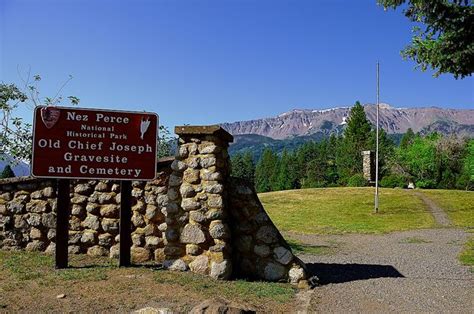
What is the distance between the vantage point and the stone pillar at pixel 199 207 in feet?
23.3

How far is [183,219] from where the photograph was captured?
24.0 feet

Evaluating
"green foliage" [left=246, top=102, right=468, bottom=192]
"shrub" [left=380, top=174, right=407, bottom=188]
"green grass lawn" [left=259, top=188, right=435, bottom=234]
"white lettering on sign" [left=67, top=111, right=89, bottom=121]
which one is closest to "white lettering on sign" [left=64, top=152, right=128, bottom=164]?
"white lettering on sign" [left=67, top=111, right=89, bottom=121]

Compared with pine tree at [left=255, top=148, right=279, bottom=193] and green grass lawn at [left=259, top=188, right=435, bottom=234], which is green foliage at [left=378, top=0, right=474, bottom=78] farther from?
pine tree at [left=255, top=148, right=279, bottom=193]

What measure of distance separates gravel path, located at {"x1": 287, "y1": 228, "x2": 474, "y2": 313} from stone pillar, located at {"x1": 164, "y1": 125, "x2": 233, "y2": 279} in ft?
5.24

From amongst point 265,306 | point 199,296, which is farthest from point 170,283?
point 265,306

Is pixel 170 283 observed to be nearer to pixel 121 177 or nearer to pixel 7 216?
pixel 121 177

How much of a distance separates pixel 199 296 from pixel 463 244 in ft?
37.6

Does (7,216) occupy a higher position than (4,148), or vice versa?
(4,148)

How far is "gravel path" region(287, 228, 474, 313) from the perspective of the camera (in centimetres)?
602

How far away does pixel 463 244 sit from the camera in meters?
14.2

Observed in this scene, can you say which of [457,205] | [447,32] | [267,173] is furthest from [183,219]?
[267,173]

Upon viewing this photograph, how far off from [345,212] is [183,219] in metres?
20.8

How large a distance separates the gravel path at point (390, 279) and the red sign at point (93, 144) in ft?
12.2

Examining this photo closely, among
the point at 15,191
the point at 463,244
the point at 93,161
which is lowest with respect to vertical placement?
the point at 463,244
